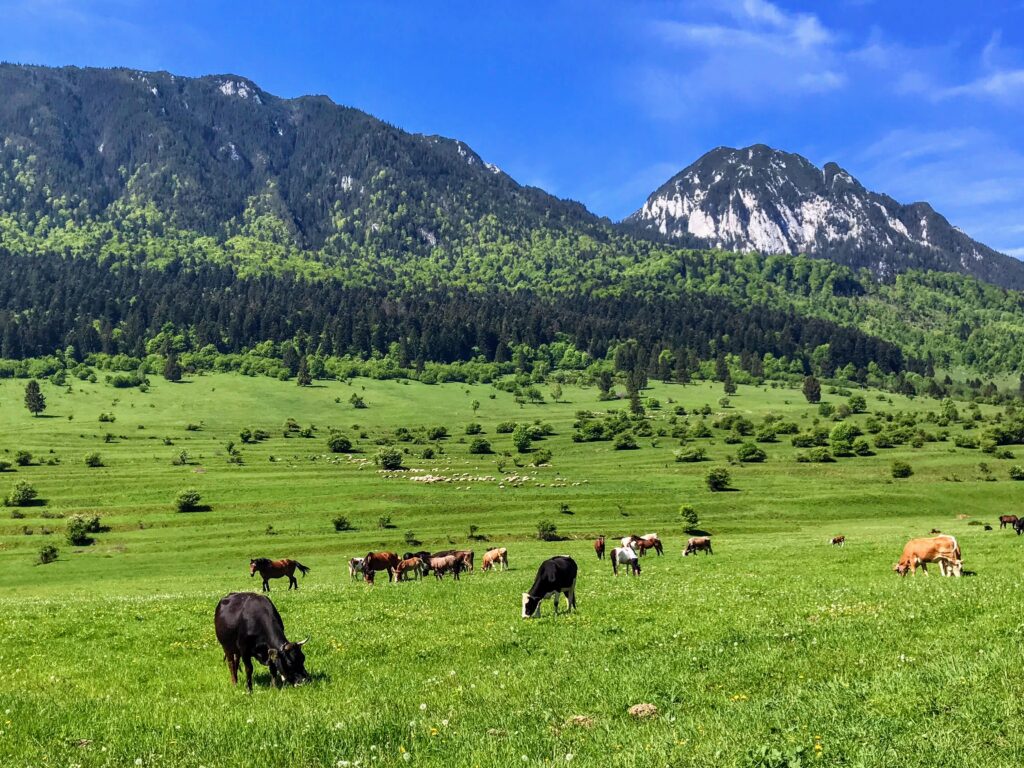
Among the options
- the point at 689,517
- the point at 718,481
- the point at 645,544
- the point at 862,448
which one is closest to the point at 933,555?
the point at 645,544

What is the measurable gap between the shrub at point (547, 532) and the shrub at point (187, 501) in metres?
60.4

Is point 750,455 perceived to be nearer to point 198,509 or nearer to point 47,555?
point 198,509

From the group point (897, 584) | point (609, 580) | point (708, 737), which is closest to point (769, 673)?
point (708, 737)

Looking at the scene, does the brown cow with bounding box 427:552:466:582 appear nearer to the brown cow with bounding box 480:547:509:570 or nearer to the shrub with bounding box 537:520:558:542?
the brown cow with bounding box 480:547:509:570

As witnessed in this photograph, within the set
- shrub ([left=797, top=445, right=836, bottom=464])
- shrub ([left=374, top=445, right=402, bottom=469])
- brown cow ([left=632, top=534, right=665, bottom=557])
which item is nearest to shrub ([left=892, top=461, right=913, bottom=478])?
shrub ([left=797, top=445, right=836, bottom=464])

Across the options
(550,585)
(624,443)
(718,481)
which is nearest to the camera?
(550,585)

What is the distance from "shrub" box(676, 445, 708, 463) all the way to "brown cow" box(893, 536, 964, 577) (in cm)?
13677

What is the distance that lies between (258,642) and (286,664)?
3.08ft

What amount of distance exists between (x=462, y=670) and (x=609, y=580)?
20.0 m

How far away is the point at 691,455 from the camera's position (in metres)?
166

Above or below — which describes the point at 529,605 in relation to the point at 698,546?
above

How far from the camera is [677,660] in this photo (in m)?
15.4

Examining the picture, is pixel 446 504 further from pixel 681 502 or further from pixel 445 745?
pixel 445 745

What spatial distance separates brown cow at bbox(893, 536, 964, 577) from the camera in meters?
29.2
